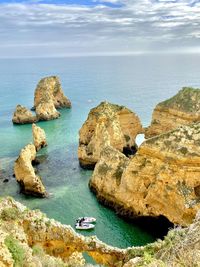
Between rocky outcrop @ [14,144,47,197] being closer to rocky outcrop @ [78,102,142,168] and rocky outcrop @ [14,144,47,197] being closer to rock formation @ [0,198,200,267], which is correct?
rocky outcrop @ [78,102,142,168]

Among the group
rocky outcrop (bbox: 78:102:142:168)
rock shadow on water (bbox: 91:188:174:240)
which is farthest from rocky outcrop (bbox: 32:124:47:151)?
rock shadow on water (bbox: 91:188:174:240)

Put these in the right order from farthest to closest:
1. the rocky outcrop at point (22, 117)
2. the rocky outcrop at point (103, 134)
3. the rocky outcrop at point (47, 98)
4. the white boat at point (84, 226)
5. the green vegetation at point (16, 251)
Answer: the rocky outcrop at point (47, 98) < the rocky outcrop at point (22, 117) < the rocky outcrop at point (103, 134) < the white boat at point (84, 226) < the green vegetation at point (16, 251)

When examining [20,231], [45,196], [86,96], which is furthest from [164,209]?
[86,96]

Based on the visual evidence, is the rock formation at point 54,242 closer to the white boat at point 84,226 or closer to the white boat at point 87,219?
the white boat at point 84,226

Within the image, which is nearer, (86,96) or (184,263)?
(184,263)

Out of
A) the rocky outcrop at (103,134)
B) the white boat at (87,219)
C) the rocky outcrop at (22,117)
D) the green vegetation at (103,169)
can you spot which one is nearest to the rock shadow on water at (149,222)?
the white boat at (87,219)

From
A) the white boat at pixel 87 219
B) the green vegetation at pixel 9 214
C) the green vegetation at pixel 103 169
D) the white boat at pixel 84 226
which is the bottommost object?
the white boat at pixel 84 226

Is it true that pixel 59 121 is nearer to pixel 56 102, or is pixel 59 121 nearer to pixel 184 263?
pixel 56 102
